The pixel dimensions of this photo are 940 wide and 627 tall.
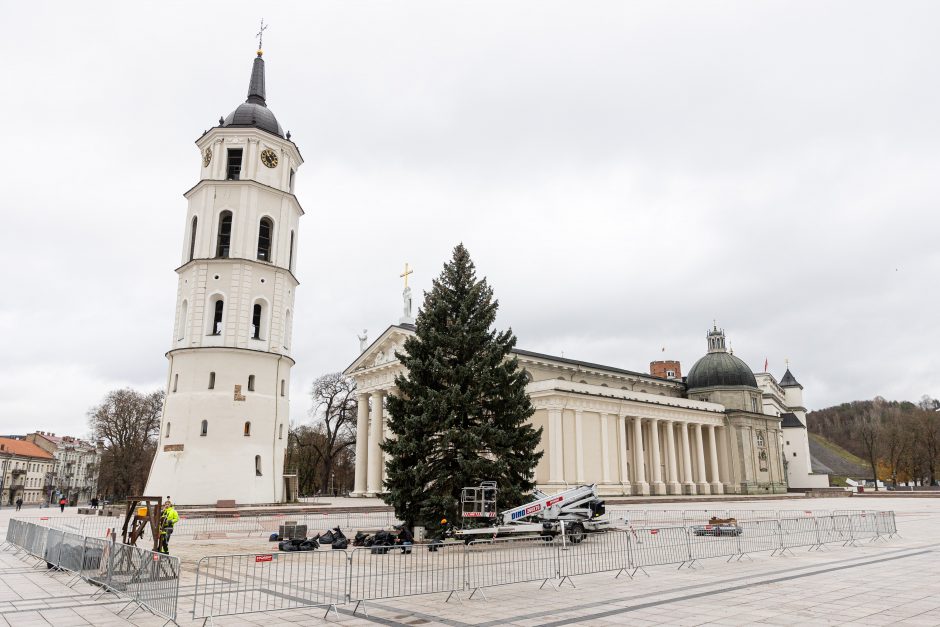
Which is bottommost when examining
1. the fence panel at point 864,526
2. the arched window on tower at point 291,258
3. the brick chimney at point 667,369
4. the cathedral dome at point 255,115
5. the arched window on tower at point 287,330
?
the fence panel at point 864,526

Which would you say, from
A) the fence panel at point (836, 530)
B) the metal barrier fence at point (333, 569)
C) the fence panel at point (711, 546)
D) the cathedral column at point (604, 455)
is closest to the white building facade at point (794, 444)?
the cathedral column at point (604, 455)

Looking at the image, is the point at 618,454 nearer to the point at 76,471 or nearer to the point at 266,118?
the point at 266,118

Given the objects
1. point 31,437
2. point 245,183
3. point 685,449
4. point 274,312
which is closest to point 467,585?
point 274,312

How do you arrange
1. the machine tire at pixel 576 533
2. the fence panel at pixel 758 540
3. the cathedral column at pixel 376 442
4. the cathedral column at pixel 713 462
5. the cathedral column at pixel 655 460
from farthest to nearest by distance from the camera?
1. the cathedral column at pixel 713 462
2. the cathedral column at pixel 655 460
3. the cathedral column at pixel 376 442
4. the machine tire at pixel 576 533
5. the fence panel at pixel 758 540

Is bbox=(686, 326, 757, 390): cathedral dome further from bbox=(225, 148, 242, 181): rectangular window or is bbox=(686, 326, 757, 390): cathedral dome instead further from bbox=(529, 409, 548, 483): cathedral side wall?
bbox=(225, 148, 242, 181): rectangular window

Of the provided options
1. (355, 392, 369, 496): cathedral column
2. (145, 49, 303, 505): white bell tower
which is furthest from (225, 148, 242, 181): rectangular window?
(355, 392, 369, 496): cathedral column

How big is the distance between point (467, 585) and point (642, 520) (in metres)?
20.5

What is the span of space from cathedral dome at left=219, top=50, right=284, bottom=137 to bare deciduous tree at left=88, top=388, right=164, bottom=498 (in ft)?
101

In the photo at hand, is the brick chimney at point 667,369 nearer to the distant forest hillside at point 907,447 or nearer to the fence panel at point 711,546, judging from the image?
the distant forest hillside at point 907,447

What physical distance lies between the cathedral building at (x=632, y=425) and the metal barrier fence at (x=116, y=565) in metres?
25.8

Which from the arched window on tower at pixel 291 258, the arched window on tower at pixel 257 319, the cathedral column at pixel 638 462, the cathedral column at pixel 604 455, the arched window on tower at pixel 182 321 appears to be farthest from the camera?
the cathedral column at pixel 638 462

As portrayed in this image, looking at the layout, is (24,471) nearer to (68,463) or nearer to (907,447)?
(68,463)

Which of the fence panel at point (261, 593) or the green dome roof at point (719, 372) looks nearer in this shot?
the fence panel at point (261, 593)

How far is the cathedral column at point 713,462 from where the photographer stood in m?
61.3
